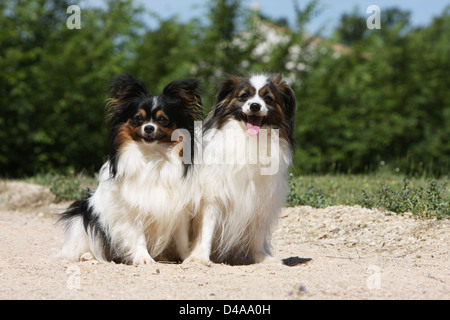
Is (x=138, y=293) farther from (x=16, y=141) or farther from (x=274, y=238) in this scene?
(x=16, y=141)

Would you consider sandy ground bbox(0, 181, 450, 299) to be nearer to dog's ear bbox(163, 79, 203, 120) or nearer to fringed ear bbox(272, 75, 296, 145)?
fringed ear bbox(272, 75, 296, 145)

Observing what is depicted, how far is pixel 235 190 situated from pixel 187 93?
3.40 feet

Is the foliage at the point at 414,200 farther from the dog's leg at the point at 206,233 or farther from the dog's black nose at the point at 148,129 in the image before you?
the dog's black nose at the point at 148,129

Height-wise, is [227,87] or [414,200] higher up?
[227,87]

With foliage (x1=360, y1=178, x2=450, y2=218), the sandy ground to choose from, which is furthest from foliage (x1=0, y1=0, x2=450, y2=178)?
the sandy ground

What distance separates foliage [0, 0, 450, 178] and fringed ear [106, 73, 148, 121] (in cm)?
777

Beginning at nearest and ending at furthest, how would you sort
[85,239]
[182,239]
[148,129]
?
[148,129], [182,239], [85,239]

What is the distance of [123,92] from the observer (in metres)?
5.77

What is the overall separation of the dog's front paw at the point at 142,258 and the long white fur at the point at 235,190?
371 millimetres

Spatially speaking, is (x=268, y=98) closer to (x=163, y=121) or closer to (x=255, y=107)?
(x=255, y=107)

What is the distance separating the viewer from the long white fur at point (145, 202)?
567cm

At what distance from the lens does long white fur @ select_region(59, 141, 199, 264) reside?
5.67 metres

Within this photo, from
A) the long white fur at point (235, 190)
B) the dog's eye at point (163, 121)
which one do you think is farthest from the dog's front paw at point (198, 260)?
the dog's eye at point (163, 121)

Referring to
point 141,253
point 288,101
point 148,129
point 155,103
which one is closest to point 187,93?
point 155,103
